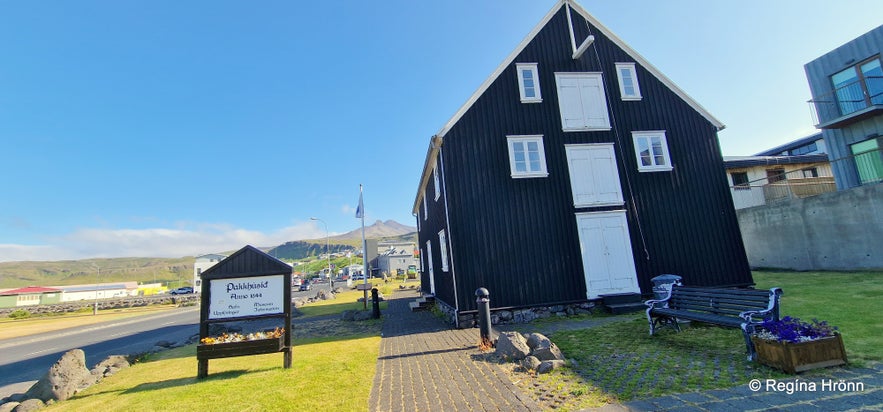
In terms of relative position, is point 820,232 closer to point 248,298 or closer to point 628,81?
point 628,81

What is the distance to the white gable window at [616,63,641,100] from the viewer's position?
14.2 metres

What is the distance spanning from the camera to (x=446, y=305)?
14.1m

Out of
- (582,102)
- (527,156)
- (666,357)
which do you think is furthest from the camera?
(582,102)

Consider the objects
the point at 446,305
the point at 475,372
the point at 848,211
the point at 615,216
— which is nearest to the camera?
the point at 475,372

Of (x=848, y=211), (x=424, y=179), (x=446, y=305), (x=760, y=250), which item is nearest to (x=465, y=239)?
(x=446, y=305)

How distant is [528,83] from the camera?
1379 centimetres

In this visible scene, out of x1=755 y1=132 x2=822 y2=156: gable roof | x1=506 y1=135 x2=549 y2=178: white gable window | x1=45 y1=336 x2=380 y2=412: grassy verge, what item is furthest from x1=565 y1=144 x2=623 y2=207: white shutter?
x1=755 y1=132 x2=822 y2=156: gable roof

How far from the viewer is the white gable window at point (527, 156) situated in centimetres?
1293

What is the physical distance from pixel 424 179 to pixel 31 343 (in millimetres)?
23975

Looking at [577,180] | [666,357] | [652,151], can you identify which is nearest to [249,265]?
[666,357]

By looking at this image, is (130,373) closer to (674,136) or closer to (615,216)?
(615,216)

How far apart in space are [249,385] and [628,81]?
15.9 m

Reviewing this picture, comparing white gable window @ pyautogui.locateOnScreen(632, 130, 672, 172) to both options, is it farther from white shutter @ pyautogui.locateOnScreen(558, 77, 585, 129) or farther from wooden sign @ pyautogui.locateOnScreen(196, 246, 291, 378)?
wooden sign @ pyautogui.locateOnScreen(196, 246, 291, 378)

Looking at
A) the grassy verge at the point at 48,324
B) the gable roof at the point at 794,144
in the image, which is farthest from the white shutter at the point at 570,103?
the grassy verge at the point at 48,324
